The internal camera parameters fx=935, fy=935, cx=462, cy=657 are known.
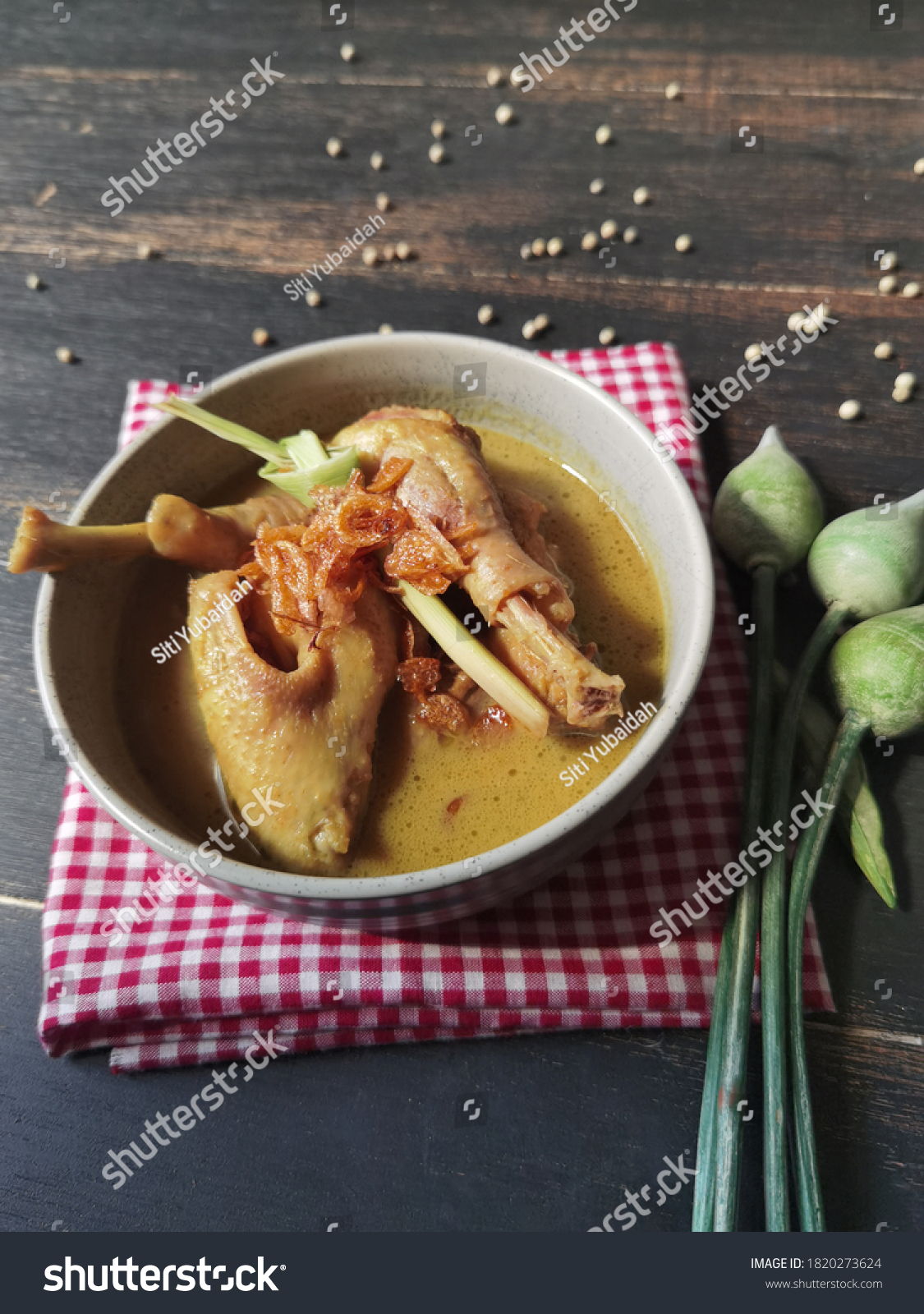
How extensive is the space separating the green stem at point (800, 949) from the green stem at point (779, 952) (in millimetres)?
22

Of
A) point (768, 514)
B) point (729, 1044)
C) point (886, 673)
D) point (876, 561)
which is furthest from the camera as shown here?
point (768, 514)

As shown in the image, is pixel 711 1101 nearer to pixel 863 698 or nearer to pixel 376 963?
pixel 376 963

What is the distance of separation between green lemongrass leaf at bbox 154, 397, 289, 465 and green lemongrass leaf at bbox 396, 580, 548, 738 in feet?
1.48

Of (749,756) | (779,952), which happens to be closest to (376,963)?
(779,952)

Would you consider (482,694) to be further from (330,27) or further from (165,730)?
(330,27)

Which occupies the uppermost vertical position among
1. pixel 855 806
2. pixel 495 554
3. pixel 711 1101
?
pixel 495 554

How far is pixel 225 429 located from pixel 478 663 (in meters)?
0.77

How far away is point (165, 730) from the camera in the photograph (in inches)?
74.6

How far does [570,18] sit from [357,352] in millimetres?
2407

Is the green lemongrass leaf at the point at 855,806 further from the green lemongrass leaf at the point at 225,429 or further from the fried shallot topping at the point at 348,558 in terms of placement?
the green lemongrass leaf at the point at 225,429

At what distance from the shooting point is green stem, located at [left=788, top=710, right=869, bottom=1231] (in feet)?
5.12

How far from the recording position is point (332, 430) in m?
2.20

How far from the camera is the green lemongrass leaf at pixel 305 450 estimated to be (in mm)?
1966

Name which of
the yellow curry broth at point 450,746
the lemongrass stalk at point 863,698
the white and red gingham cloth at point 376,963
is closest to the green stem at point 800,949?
the lemongrass stalk at point 863,698
